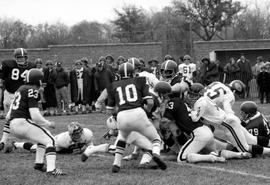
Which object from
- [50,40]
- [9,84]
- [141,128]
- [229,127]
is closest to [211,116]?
[229,127]

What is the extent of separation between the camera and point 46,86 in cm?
1745

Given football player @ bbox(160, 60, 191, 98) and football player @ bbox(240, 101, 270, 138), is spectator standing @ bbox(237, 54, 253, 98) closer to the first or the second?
football player @ bbox(240, 101, 270, 138)

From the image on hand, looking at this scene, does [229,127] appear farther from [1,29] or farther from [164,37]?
[1,29]

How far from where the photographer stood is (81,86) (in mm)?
17641

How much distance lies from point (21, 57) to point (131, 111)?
329 centimetres

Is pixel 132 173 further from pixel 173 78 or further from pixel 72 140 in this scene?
pixel 173 78

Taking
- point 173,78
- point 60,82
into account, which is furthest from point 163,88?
point 60,82

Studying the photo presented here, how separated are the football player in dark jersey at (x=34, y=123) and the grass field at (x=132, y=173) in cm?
21

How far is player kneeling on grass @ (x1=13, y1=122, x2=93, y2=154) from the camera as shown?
869cm

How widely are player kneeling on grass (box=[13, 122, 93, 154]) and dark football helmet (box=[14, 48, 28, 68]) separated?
1.60m

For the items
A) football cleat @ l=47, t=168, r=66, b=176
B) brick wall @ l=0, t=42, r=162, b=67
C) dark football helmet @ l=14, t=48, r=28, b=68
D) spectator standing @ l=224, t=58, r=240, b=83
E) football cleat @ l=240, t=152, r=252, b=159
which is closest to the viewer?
football cleat @ l=47, t=168, r=66, b=176

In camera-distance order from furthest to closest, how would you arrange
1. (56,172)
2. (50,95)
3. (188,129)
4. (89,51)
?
1. (89,51)
2. (50,95)
3. (188,129)
4. (56,172)

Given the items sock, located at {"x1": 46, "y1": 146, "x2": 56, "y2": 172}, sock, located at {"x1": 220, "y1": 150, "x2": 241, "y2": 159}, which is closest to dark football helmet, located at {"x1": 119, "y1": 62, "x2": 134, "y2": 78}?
sock, located at {"x1": 46, "y1": 146, "x2": 56, "y2": 172}

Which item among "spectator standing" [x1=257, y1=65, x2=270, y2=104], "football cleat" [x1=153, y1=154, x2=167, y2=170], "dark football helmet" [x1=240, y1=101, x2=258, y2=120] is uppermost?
"dark football helmet" [x1=240, y1=101, x2=258, y2=120]
